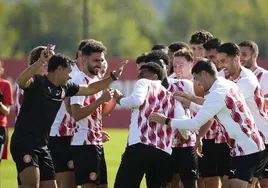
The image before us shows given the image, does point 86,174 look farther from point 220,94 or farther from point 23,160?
point 220,94

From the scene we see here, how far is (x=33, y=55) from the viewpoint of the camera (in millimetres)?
13750

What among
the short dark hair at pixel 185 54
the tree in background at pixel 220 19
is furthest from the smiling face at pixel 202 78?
the tree in background at pixel 220 19

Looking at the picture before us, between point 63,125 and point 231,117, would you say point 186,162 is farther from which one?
point 63,125

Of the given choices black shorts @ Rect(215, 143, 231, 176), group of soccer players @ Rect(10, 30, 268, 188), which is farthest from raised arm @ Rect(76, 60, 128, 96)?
black shorts @ Rect(215, 143, 231, 176)

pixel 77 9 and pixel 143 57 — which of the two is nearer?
pixel 143 57

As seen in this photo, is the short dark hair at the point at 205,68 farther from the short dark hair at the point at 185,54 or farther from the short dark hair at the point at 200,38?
the short dark hair at the point at 200,38

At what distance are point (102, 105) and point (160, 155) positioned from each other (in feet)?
6.25

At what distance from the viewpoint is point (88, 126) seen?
43.7ft

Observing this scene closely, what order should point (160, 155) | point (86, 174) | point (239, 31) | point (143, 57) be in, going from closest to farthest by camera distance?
point (160, 155) → point (86, 174) → point (143, 57) → point (239, 31)

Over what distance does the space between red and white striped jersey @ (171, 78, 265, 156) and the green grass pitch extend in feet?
18.6

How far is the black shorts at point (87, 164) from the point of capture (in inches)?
517

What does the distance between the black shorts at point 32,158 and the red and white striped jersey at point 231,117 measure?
1.74 metres

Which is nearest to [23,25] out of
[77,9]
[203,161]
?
[77,9]

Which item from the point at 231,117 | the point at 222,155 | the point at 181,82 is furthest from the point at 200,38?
the point at 231,117
